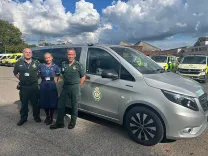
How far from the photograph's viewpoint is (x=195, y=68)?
439 inches

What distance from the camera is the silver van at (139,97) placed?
3.14m

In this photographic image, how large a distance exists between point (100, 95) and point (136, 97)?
2.74 feet

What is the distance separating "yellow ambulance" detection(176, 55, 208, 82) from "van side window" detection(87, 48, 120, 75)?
8.78 metres

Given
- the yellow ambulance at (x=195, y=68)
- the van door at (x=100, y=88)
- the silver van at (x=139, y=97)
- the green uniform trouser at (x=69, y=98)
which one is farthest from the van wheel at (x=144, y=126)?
the yellow ambulance at (x=195, y=68)

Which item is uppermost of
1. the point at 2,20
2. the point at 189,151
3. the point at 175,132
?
the point at 2,20

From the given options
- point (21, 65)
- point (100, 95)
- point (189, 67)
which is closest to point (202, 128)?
point (100, 95)

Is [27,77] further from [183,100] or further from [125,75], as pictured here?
[183,100]

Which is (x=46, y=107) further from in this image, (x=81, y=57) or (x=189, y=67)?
(x=189, y=67)

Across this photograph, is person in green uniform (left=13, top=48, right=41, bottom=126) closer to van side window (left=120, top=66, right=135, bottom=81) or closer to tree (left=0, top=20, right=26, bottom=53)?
van side window (left=120, top=66, right=135, bottom=81)

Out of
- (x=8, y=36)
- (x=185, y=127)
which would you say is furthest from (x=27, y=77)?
(x=8, y=36)

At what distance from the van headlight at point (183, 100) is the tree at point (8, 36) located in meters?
66.9

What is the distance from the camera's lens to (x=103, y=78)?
3.84 meters

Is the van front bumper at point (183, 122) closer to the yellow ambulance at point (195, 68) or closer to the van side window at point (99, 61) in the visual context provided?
the van side window at point (99, 61)

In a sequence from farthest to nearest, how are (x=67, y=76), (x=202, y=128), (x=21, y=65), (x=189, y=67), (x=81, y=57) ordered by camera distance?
(x=189, y=67), (x=81, y=57), (x=21, y=65), (x=67, y=76), (x=202, y=128)
